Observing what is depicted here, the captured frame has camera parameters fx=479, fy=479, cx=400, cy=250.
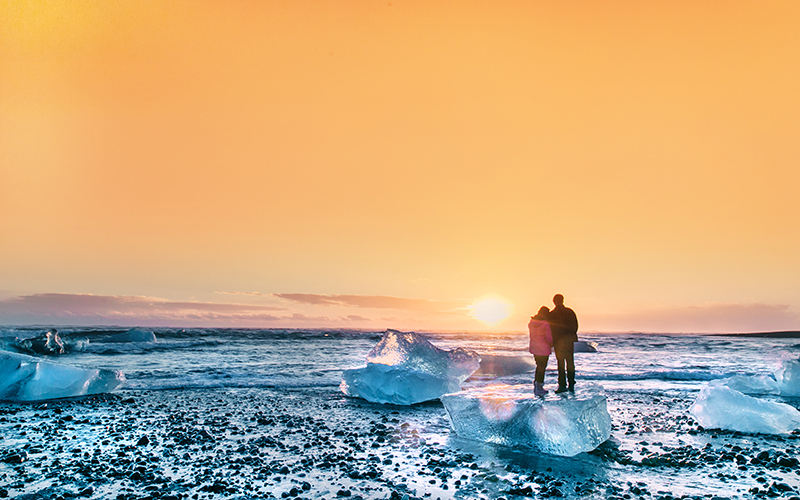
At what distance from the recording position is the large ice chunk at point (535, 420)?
7293 mm

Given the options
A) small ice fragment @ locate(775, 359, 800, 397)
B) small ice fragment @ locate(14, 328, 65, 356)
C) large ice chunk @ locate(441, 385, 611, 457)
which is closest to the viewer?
large ice chunk @ locate(441, 385, 611, 457)

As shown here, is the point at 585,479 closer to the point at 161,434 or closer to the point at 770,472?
the point at 770,472

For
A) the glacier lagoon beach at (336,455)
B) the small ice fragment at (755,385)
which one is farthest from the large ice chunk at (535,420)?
the small ice fragment at (755,385)

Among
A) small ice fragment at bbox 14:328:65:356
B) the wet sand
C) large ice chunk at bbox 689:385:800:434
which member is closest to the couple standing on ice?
the wet sand

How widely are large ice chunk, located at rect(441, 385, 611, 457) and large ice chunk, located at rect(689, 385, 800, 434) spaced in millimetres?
2429

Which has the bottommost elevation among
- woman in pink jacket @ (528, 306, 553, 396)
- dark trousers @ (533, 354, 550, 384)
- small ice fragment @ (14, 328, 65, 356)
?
small ice fragment @ (14, 328, 65, 356)

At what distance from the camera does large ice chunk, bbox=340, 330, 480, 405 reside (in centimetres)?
1156

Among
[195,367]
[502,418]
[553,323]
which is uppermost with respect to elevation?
[553,323]

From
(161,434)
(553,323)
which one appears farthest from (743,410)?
(161,434)

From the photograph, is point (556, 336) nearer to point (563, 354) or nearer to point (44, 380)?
point (563, 354)

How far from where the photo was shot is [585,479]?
6008 millimetres

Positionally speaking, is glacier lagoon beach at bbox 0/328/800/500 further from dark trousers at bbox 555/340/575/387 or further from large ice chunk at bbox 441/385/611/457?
dark trousers at bbox 555/340/575/387

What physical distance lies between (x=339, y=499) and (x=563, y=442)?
12.1 ft

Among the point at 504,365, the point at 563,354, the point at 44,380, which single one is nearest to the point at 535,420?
the point at 563,354
